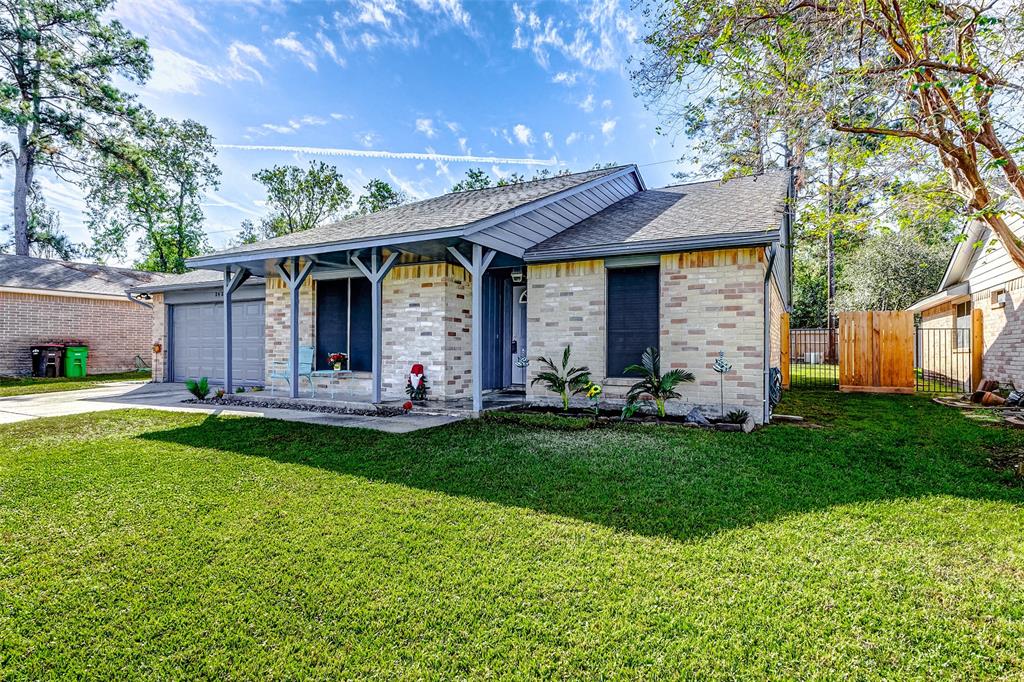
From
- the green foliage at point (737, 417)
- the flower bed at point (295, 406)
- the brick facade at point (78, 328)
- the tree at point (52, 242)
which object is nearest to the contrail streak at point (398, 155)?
the brick facade at point (78, 328)

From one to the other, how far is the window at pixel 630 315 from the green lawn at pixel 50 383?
12741mm

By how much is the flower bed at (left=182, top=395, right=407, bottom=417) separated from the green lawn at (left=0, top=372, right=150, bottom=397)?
484 cm

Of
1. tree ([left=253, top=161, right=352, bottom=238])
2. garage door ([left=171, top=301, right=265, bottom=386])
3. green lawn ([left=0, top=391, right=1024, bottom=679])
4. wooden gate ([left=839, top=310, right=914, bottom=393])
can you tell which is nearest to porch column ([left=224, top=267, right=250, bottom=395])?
garage door ([left=171, top=301, right=265, bottom=386])

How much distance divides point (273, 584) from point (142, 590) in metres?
0.67

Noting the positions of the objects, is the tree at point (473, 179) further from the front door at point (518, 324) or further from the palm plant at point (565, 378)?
the palm plant at point (565, 378)

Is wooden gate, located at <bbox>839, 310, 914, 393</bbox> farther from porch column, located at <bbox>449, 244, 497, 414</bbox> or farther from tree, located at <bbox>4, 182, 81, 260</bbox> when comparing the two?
tree, located at <bbox>4, 182, 81, 260</bbox>

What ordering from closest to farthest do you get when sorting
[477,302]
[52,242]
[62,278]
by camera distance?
[477,302] < [62,278] < [52,242]

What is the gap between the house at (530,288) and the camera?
7090 mm

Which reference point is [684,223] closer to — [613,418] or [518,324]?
[613,418]

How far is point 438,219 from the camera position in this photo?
8047mm

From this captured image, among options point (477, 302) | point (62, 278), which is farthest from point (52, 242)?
point (477, 302)

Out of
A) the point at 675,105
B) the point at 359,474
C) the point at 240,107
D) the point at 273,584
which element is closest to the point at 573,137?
the point at 240,107

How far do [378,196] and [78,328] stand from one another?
49.7 feet

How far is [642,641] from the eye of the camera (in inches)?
85.4
